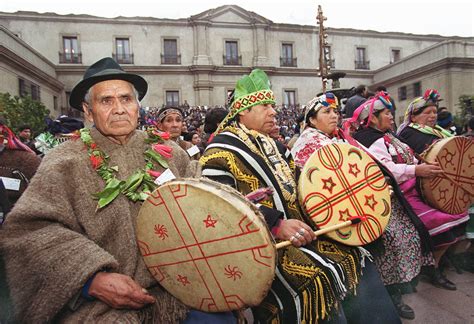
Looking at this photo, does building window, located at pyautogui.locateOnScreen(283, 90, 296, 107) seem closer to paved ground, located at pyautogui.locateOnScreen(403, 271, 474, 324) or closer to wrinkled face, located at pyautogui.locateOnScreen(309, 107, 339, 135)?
paved ground, located at pyautogui.locateOnScreen(403, 271, 474, 324)

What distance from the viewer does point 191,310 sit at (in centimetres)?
184

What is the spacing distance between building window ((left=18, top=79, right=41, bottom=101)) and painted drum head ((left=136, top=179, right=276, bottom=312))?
21.5 metres

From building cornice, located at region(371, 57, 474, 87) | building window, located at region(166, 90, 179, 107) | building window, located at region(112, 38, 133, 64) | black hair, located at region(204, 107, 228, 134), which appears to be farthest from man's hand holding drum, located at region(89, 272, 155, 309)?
building window, located at region(112, 38, 133, 64)

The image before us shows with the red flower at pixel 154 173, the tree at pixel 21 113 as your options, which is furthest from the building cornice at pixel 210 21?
the red flower at pixel 154 173

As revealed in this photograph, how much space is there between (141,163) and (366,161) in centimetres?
143

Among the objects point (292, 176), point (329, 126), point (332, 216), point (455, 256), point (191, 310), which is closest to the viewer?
point (191, 310)

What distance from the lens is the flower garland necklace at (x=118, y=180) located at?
178 cm

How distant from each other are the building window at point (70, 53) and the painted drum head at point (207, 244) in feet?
101

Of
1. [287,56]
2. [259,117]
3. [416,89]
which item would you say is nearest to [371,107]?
[259,117]

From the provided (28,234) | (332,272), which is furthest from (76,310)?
(332,272)

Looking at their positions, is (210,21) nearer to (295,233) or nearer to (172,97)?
(172,97)

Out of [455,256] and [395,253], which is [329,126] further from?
[455,256]

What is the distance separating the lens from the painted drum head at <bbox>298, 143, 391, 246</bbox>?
7.11 feet

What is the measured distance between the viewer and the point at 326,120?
3111 mm
